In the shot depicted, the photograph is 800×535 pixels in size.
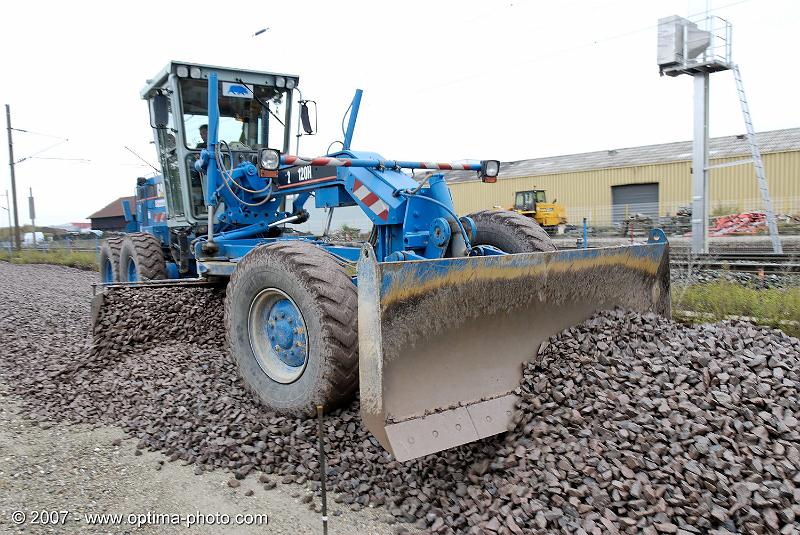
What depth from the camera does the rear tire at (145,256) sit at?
7.30m

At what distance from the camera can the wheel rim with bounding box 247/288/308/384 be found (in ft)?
12.7

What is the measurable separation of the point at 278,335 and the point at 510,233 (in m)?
2.20

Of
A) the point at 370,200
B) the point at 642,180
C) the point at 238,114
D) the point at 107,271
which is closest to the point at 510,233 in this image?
the point at 370,200

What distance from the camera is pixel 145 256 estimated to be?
7.35m

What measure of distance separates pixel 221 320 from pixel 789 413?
441 cm

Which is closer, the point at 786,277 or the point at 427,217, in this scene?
the point at 427,217

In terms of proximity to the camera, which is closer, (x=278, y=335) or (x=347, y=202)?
(x=278, y=335)

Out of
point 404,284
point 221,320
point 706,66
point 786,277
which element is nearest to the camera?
point 404,284

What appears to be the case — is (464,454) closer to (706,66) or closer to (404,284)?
(404,284)

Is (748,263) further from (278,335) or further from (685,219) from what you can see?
(685,219)

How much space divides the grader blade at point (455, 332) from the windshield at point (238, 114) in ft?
13.9

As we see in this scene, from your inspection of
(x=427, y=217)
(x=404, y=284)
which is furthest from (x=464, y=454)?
(x=427, y=217)

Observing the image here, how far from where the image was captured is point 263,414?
3.86 meters

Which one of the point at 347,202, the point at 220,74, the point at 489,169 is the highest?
the point at 220,74
